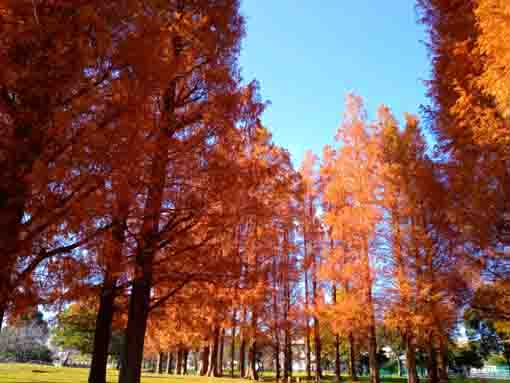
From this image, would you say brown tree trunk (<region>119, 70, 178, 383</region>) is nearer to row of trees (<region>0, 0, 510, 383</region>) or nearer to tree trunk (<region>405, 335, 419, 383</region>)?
row of trees (<region>0, 0, 510, 383</region>)

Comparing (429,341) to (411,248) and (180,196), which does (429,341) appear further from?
(180,196)

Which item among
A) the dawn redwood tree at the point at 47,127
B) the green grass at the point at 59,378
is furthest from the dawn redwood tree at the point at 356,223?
the dawn redwood tree at the point at 47,127

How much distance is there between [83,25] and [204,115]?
8.19 feet

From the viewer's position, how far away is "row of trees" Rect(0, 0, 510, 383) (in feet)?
11.8

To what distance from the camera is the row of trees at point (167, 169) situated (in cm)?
359

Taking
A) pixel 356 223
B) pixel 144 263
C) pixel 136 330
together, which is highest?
pixel 356 223

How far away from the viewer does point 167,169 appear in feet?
18.2

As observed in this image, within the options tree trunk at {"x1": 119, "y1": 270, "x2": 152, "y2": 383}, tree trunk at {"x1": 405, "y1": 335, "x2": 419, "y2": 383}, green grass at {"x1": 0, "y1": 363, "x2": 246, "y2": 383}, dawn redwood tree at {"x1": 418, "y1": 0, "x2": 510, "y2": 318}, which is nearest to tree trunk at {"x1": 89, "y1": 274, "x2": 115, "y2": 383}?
tree trunk at {"x1": 119, "y1": 270, "x2": 152, "y2": 383}

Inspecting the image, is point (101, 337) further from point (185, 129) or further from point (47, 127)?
point (47, 127)

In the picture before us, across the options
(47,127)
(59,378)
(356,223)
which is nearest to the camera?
(47,127)

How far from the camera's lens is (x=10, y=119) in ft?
12.2

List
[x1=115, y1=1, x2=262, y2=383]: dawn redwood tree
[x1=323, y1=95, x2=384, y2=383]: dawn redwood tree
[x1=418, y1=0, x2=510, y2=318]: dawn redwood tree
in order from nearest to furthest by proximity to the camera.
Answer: [x1=418, y1=0, x2=510, y2=318]: dawn redwood tree < [x1=115, y1=1, x2=262, y2=383]: dawn redwood tree < [x1=323, y1=95, x2=384, y2=383]: dawn redwood tree

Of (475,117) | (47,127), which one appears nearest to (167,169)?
(47,127)

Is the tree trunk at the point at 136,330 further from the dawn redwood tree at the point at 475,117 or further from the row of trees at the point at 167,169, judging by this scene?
the dawn redwood tree at the point at 475,117
